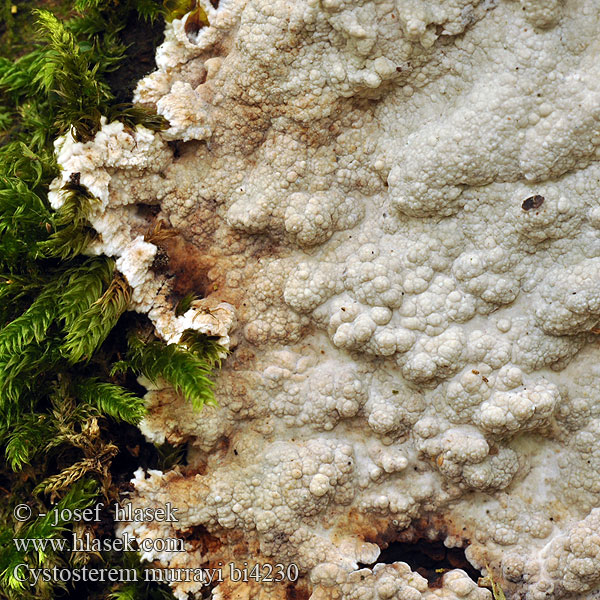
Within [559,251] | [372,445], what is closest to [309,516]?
[372,445]

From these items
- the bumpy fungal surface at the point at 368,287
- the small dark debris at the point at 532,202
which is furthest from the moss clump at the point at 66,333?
the small dark debris at the point at 532,202

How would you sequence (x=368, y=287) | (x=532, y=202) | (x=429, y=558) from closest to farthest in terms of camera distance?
(x=532, y=202)
(x=368, y=287)
(x=429, y=558)

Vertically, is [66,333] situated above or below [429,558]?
above

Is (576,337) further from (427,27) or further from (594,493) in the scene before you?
(427,27)

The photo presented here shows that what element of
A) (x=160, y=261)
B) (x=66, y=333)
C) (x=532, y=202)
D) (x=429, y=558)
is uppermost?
(x=532, y=202)

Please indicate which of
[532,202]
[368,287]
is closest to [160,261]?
[368,287]

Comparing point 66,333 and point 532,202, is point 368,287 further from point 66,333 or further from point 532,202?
point 66,333

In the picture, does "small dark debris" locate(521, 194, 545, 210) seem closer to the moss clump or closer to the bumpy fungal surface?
the bumpy fungal surface

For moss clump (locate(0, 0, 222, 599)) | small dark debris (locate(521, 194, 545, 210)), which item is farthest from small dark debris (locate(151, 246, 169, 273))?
small dark debris (locate(521, 194, 545, 210))
